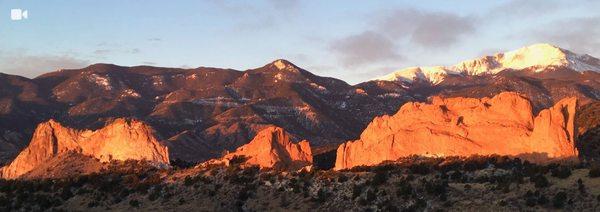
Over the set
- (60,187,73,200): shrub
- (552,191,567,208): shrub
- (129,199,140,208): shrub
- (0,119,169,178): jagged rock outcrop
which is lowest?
(129,199,140,208): shrub

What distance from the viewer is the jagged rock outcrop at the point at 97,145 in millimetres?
107062

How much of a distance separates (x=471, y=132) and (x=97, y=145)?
184 feet

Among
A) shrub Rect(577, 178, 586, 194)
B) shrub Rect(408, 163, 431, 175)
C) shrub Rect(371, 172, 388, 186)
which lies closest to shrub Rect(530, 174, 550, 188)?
shrub Rect(577, 178, 586, 194)

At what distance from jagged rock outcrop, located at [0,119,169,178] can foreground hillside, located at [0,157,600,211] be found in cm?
1157

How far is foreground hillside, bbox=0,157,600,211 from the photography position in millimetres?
60562

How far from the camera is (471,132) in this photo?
329 feet

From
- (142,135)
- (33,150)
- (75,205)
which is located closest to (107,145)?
(142,135)

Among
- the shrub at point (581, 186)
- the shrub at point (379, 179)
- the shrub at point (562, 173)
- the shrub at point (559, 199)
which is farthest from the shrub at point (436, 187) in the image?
the shrub at point (581, 186)

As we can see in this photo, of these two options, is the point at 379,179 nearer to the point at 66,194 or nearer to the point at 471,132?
the point at 471,132

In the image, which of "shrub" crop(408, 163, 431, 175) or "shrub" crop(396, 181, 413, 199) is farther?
"shrub" crop(408, 163, 431, 175)

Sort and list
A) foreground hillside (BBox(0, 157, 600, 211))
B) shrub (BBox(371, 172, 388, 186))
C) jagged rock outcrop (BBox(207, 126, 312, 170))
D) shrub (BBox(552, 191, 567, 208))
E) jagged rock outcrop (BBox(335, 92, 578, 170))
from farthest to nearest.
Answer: jagged rock outcrop (BBox(207, 126, 312, 170)) → jagged rock outcrop (BBox(335, 92, 578, 170)) → shrub (BBox(371, 172, 388, 186)) → foreground hillside (BBox(0, 157, 600, 211)) → shrub (BBox(552, 191, 567, 208))

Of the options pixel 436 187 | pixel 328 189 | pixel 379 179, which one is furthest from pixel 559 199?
pixel 328 189

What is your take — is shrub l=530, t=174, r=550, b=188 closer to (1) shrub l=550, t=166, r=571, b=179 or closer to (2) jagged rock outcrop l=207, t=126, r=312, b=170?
(1) shrub l=550, t=166, r=571, b=179

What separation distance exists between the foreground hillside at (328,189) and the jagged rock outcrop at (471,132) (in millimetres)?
5685
